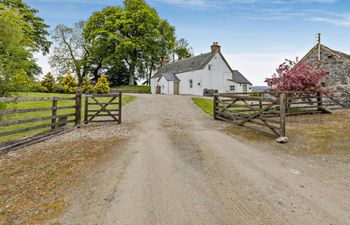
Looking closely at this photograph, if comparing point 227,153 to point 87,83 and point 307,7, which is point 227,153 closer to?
point 307,7

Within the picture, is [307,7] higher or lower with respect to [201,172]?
higher

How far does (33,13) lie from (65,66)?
468 inches

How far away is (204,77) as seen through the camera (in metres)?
30.8

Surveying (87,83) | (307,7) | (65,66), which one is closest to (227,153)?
(307,7)

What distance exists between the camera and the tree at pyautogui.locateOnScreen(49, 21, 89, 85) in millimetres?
41750

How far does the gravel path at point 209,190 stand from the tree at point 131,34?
34.3 m

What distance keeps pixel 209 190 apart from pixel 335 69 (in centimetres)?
2230

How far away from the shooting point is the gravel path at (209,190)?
3059mm

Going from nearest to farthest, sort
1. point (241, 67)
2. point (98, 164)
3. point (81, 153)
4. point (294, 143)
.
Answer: point (98, 164)
point (81, 153)
point (294, 143)
point (241, 67)

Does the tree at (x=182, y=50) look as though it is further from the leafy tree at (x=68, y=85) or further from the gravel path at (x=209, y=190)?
the gravel path at (x=209, y=190)

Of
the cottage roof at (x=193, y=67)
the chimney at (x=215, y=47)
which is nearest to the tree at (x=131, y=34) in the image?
the cottage roof at (x=193, y=67)

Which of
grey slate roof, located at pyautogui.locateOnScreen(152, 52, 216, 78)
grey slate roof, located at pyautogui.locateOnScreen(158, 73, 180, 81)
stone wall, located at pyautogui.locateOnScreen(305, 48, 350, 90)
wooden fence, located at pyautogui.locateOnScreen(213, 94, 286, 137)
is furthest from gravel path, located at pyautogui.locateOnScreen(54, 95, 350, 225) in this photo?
grey slate roof, located at pyautogui.locateOnScreen(158, 73, 180, 81)

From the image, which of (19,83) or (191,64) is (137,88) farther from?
(19,83)

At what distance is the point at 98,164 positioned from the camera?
17.3ft
